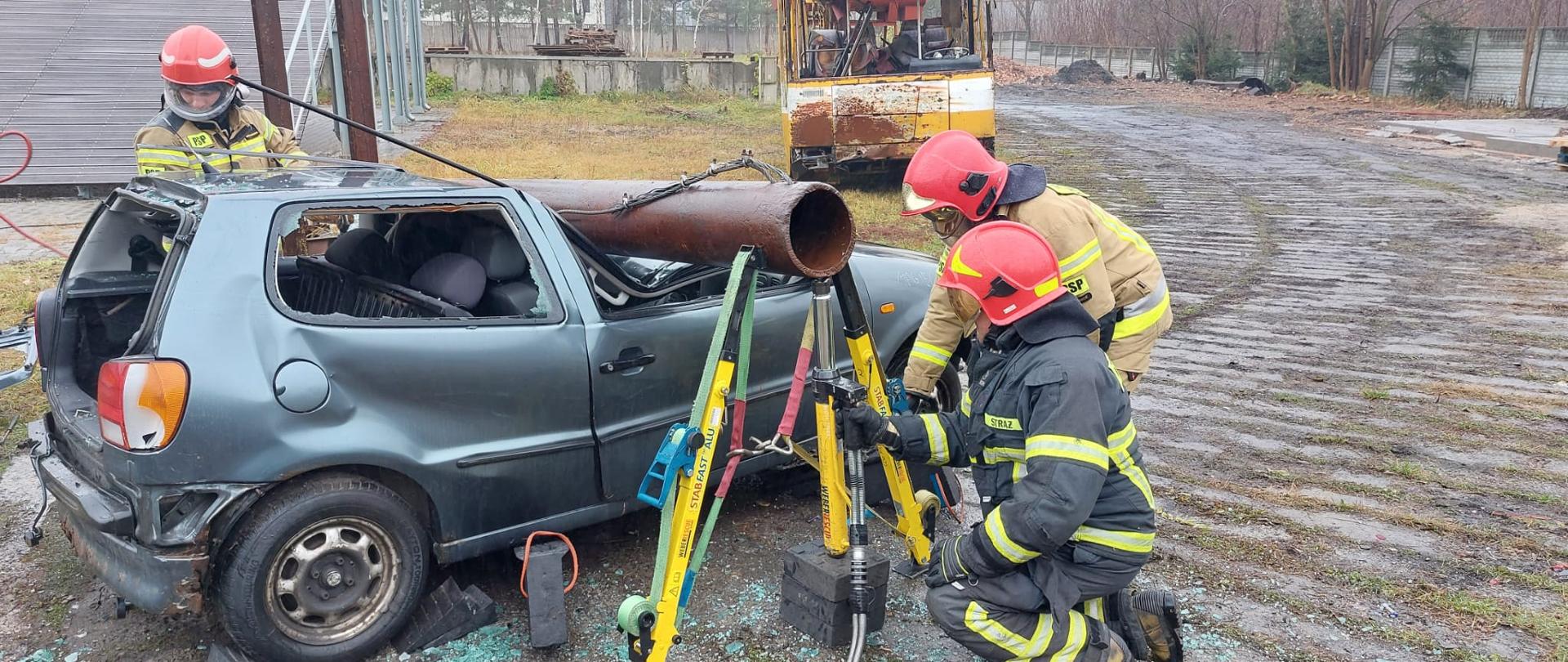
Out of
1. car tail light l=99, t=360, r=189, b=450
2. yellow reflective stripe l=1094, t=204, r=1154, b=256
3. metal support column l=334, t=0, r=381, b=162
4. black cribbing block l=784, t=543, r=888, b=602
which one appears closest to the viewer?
car tail light l=99, t=360, r=189, b=450

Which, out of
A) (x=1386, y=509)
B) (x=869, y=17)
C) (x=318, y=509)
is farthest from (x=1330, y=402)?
(x=869, y=17)

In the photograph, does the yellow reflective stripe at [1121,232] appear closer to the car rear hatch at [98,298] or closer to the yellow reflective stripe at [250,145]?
the car rear hatch at [98,298]

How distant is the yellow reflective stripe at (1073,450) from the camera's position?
265 centimetres

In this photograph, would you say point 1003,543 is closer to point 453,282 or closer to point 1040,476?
point 1040,476

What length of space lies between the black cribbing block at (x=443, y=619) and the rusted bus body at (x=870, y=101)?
9.81 m

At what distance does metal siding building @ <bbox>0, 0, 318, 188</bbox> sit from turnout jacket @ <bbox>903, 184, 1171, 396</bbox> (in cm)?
1062

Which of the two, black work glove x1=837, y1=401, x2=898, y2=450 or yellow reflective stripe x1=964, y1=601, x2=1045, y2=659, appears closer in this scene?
yellow reflective stripe x1=964, y1=601, x2=1045, y2=659

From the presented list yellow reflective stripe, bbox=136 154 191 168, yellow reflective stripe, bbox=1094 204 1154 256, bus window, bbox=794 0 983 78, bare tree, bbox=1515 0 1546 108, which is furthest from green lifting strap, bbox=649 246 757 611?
bare tree, bbox=1515 0 1546 108

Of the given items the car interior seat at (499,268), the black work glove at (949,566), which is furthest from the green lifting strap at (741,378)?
the car interior seat at (499,268)

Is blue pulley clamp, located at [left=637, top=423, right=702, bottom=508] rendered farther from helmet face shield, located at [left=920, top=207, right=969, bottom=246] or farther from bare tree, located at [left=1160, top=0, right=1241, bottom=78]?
bare tree, located at [left=1160, top=0, right=1241, bottom=78]

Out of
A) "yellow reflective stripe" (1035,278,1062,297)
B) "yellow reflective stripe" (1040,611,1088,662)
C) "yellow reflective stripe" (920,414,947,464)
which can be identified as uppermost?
"yellow reflective stripe" (1035,278,1062,297)

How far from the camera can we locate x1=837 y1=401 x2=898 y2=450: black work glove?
311cm

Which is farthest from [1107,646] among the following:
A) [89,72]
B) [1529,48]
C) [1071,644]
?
[1529,48]

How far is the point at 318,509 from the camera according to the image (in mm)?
3047
